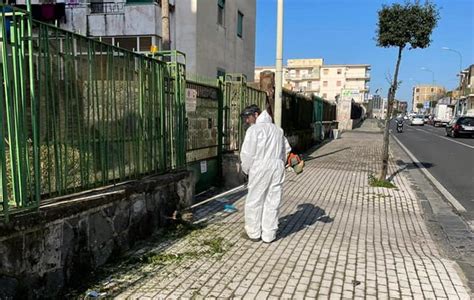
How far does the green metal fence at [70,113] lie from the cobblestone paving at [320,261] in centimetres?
121

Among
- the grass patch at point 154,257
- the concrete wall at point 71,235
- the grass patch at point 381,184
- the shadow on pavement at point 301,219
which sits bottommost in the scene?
the grass patch at point 381,184

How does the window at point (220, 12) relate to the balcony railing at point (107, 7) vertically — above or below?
above

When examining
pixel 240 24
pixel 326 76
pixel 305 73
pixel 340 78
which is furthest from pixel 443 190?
pixel 305 73

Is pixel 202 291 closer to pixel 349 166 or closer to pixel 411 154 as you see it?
pixel 349 166

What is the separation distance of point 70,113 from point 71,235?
1.15 metres

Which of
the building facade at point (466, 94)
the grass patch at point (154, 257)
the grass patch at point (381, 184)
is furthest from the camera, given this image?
the building facade at point (466, 94)

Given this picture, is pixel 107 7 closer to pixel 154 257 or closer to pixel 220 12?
pixel 220 12

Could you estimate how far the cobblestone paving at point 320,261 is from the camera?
3.86 meters

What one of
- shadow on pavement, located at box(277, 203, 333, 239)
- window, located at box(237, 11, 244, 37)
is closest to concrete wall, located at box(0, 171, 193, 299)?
shadow on pavement, located at box(277, 203, 333, 239)

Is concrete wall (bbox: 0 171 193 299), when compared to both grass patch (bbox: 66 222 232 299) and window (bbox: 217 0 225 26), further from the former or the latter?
window (bbox: 217 0 225 26)

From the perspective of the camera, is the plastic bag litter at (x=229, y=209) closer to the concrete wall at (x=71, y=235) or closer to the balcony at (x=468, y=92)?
the concrete wall at (x=71, y=235)

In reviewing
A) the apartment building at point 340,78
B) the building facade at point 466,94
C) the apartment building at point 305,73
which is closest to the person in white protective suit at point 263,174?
the building facade at point 466,94

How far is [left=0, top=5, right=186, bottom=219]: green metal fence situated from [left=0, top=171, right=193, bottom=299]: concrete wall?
189 millimetres

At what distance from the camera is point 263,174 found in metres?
5.00
